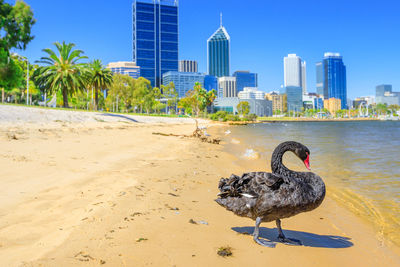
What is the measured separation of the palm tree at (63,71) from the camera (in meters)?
42.0

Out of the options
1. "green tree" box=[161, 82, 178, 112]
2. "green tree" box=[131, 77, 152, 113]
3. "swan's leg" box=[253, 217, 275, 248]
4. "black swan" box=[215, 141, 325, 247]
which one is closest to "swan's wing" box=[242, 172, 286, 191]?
"black swan" box=[215, 141, 325, 247]

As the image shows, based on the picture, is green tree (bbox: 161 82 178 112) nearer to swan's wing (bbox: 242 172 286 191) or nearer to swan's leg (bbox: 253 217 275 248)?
swan's wing (bbox: 242 172 286 191)

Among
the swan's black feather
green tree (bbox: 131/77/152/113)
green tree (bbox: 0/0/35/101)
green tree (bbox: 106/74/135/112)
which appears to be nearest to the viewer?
the swan's black feather

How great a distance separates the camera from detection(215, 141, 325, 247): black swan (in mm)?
3541

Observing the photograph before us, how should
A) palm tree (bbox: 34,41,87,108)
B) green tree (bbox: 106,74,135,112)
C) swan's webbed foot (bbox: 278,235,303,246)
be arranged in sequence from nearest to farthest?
swan's webbed foot (bbox: 278,235,303,246), palm tree (bbox: 34,41,87,108), green tree (bbox: 106,74,135,112)

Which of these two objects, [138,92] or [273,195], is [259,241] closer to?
[273,195]

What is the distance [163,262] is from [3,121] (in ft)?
58.9

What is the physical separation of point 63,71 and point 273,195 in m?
46.4

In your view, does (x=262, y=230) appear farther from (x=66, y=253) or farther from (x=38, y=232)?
(x=38, y=232)

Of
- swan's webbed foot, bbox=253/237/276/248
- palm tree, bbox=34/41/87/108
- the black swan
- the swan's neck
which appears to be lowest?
swan's webbed foot, bbox=253/237/276/248

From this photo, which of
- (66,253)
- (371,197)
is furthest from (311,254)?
(371,197)

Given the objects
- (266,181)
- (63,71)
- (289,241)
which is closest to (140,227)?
(266,181)

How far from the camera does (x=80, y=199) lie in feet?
15.1

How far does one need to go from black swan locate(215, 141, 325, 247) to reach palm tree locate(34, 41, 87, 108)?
43.8 m
